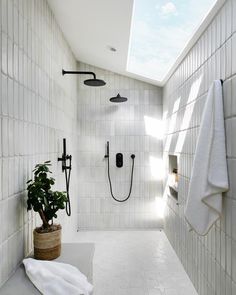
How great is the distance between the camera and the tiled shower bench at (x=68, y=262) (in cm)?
101

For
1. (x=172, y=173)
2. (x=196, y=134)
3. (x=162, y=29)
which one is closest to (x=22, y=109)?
(x=196, y=134)

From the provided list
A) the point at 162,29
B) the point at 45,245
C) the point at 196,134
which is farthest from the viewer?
the point at 162,29

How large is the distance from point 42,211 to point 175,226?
1.73m

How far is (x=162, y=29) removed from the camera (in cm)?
199

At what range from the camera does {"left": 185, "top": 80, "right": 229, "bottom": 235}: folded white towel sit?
1.32m

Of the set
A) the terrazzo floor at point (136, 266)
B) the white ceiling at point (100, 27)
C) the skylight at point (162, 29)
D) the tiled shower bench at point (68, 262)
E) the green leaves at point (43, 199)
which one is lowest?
the terrazzo floor at point (136, 266)

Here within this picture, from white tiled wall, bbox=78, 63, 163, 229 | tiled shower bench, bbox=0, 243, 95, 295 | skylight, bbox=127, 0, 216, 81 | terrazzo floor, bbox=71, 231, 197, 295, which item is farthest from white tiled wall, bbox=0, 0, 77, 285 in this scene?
white tiled wall, bbox=78, 63, 163, 229

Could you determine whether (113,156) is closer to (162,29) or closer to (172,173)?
(172,173)

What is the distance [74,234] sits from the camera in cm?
306

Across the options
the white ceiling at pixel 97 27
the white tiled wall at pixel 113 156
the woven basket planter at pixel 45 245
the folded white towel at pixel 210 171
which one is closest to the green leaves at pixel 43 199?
the woven basket planter at pixel 45 245

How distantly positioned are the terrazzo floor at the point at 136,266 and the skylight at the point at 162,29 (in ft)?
6.94

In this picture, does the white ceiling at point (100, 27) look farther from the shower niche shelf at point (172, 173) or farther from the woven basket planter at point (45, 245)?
the woven basket planter at point (45, 245)

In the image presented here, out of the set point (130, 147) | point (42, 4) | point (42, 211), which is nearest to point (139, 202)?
point (130, 147)

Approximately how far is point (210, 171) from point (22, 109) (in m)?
1.19
